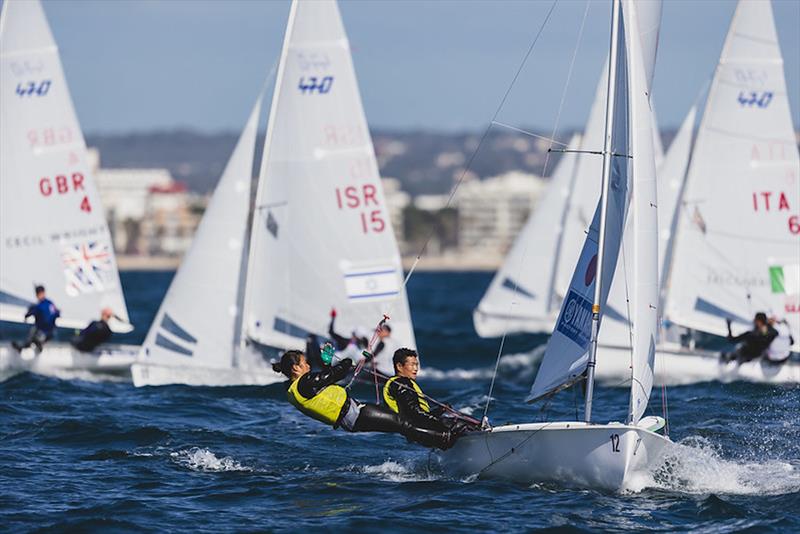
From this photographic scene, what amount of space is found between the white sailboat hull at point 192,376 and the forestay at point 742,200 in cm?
601

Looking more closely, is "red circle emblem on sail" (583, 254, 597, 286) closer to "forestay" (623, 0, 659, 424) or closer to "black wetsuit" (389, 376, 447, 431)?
"forestay" (623, 0, 659, 424)

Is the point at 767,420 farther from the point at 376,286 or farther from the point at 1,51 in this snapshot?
the point at 1,51

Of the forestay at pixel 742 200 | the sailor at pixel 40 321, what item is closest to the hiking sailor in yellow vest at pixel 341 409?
the sailor at pixel 40 321

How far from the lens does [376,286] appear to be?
16812mm

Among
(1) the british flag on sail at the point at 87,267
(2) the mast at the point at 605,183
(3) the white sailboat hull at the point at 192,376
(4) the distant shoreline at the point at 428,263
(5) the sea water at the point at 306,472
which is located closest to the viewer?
(5) the sea water at the point at 306,472

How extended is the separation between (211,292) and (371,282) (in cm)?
184

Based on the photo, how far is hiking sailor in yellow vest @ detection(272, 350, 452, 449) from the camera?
10367 mm

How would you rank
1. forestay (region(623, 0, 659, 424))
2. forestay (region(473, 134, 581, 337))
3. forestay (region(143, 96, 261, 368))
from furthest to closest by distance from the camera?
forestay (region(473, 134, 581, 337)), forestay (region(143, 96, 261, 368)), forestay (region(623, 0, 659, 424))

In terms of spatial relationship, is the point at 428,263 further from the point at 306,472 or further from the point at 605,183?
the point at 605,183

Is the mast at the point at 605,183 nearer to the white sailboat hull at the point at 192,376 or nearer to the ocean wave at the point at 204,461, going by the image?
the ocean wave at the point at 204,461

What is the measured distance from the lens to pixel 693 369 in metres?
17.9

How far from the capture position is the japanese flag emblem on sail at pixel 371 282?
16734mm

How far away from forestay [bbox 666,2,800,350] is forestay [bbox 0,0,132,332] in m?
7.40

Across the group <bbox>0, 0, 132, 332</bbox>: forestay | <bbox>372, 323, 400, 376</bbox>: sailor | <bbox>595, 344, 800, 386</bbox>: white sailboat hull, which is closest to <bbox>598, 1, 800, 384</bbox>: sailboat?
<bbox>595, 344, 800, 386</bbox>: white sailboat hull
